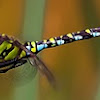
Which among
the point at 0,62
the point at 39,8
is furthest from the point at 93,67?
the point at 0,62

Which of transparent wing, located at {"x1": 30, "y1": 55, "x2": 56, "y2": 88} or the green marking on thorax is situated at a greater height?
the green marking on thorax

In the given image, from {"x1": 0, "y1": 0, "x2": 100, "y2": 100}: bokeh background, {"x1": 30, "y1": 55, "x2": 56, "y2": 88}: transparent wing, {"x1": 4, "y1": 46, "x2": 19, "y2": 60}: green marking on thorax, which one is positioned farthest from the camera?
{"x1": 0, "y1": 0, "x2": 100, "y2": 100}: bokeh background

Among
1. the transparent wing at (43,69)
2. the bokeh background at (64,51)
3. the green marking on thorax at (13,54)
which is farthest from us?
the bokeh background at (64,51)

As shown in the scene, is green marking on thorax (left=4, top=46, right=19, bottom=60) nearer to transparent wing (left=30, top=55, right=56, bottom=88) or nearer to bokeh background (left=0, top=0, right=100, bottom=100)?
transparent wing (left=30, top=55, right=56, bottom=88)

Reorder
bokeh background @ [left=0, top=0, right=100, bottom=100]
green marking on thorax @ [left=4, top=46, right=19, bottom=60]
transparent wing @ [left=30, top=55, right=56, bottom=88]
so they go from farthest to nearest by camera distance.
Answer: bokeh background @ [left=0, top=0, right=100, bottom=100], green marking on thorax @ [left=4, top=46, right=19, bottom=60], transparent wing @ [left=30, top=55, right=56, bottom=88]

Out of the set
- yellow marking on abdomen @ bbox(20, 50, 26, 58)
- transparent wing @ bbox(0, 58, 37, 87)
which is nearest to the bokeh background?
transparent wing @ bbox(0, 58, 37, 87)

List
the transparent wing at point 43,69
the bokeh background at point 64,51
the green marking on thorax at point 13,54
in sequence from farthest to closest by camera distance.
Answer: the bokeh background at point 64,51 < the green marking on thorax at point 13,54 < the transparent wing at point 43,69

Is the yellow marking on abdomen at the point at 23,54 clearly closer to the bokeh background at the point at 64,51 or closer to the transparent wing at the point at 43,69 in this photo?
the transparent wing at the point at 43,69

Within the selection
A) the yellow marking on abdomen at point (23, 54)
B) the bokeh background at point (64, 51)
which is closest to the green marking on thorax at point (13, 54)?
the yellow marking on abdomen at point (23, 54)
